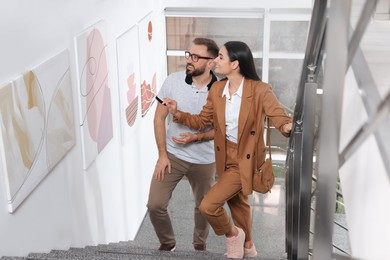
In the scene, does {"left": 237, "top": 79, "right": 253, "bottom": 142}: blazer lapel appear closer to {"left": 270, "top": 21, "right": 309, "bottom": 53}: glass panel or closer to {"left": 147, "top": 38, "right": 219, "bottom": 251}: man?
{"left": 147, "top": 38, "right": 219, "bottom": 251}: man

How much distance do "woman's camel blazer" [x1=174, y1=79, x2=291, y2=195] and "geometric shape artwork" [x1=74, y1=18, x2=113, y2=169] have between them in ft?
4.11

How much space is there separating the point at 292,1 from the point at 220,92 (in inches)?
200

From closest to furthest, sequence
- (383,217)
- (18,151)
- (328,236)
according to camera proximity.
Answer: (383,217) < (328,236) < (18,151)

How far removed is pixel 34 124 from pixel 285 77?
20.1ft

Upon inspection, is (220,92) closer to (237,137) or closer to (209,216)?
(237,137)

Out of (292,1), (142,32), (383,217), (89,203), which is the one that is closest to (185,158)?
(89,203)

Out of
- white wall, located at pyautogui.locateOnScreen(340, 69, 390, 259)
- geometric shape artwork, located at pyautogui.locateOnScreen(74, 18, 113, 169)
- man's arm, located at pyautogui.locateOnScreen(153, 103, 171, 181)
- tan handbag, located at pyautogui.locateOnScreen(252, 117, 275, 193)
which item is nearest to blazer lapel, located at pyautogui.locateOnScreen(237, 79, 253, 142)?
tan handbag, located at pyautogui.locateOnScreen(252, 117, 275, 193)

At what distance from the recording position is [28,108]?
13.3 ft

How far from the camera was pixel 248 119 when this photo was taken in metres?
4.16

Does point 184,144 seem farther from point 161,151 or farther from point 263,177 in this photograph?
point 263,177

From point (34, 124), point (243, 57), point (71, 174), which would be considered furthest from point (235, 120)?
point (71, 174)

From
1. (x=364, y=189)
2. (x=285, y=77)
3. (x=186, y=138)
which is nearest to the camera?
(x=364, y=189)

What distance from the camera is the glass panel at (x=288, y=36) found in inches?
364

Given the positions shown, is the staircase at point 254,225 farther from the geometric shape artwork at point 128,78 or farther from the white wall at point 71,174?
the geometric shape artwork at point 128,78
